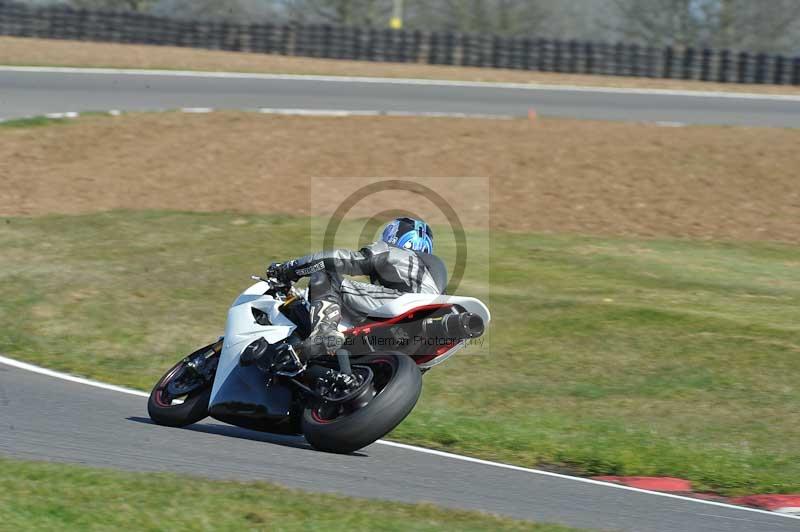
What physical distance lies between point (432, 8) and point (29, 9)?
2126cm

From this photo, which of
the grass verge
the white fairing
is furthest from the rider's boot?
the grass verge

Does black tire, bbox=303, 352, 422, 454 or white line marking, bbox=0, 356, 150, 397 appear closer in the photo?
black tire, bbox=303, 352, 422, 454

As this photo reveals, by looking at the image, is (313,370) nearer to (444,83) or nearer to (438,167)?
(438,167)

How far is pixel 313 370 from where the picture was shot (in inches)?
292

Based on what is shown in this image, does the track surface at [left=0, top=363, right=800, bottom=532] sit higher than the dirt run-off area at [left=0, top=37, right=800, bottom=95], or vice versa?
the dirt run-off area at [left=0, top=37, right=800, bottom=95]

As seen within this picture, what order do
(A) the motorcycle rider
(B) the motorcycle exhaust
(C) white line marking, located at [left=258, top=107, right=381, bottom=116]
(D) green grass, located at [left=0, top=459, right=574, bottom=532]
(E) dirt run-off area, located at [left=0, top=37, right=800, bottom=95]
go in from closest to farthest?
(D) green grass, located at [left=0, top=459, right=574, bottom=532]
(B) the motorcycle exhaust
(A) the motorcycle rider
(C) white line marking, located at [left=258, top=107, right=381, bottom=116]
(E) dirt run-off area, located at [left=0, top=37, right=800, bottom=95]

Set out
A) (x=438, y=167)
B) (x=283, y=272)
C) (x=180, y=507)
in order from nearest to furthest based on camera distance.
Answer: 1. (x=180, y=507)
2. (x=283, y=272)
3. (x=438, y=167)

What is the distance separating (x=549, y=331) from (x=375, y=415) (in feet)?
17.3

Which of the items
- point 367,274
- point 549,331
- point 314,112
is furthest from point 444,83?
point 367,274

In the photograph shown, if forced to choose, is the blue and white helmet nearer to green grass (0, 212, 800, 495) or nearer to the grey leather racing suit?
the grey leather racing suit

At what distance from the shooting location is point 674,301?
522 inches

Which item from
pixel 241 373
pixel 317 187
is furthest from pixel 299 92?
pixel 241 373

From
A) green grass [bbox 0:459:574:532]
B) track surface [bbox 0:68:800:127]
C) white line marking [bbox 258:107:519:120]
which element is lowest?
green grass [bbox 0:459:574:532]

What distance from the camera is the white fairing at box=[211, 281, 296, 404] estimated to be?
7727 mm
